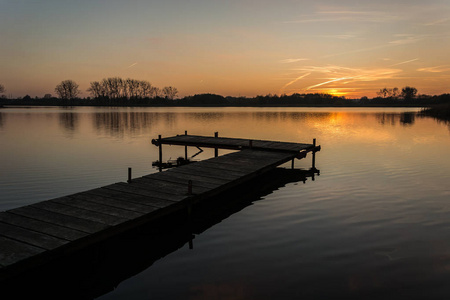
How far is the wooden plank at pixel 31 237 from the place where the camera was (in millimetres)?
7707

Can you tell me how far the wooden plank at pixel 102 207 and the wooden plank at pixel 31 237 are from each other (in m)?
2.02

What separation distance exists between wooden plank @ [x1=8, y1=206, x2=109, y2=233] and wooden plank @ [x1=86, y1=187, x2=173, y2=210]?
208 cm

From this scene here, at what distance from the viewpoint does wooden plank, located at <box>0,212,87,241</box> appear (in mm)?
8258

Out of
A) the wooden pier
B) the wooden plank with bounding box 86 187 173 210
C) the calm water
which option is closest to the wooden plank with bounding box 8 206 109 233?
the wooden pier

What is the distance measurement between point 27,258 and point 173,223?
6126mm

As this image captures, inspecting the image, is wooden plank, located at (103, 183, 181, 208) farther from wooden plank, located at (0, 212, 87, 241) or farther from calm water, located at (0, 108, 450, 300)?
wooden plank, located at (0, 212, 87, 241)

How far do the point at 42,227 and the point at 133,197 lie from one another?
3.39m

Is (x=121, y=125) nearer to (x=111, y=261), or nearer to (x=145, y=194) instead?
(x=145, y=194)

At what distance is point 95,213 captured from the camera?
9.95 metres

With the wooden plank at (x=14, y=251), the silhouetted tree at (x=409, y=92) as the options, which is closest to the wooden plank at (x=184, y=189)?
the wooden plank at (x=14, y=251)

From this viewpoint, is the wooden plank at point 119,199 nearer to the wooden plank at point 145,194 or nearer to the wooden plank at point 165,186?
the wooden plank at point 145,194

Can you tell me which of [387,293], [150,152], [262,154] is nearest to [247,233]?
[387,293]

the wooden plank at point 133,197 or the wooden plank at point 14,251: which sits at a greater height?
the wooden plank at point 133,197

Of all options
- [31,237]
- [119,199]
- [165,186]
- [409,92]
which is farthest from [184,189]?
[409,92]
